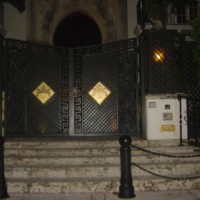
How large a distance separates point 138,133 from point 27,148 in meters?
2.93

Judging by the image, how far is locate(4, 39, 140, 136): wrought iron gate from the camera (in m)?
8.88

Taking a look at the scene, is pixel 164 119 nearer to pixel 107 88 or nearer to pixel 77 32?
pixel 107 88

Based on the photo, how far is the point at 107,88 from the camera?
914cm

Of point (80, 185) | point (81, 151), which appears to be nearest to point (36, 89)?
point (81, 151)

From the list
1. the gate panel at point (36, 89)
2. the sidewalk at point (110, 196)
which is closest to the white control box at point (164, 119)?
the sidewalk at point (110, 196)

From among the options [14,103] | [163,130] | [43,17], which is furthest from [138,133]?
[43,17]

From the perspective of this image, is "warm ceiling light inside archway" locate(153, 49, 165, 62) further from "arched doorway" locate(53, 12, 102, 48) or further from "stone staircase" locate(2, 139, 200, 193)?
"arched doorway" locate(53, 12, 102, 48)

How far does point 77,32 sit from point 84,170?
9.58 metres

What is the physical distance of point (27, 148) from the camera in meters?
7.37

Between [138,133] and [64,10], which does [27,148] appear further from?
[64,10]

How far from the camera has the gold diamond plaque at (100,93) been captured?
910 centimetres

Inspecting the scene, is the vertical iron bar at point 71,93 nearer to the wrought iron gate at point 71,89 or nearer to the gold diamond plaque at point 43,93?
the wrought iron gate at point 71,89

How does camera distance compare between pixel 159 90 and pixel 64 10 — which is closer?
pixel 159 90

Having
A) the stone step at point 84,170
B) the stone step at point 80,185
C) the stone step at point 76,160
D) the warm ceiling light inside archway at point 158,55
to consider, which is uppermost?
the warm ceiling light inside archway at point 158,55
